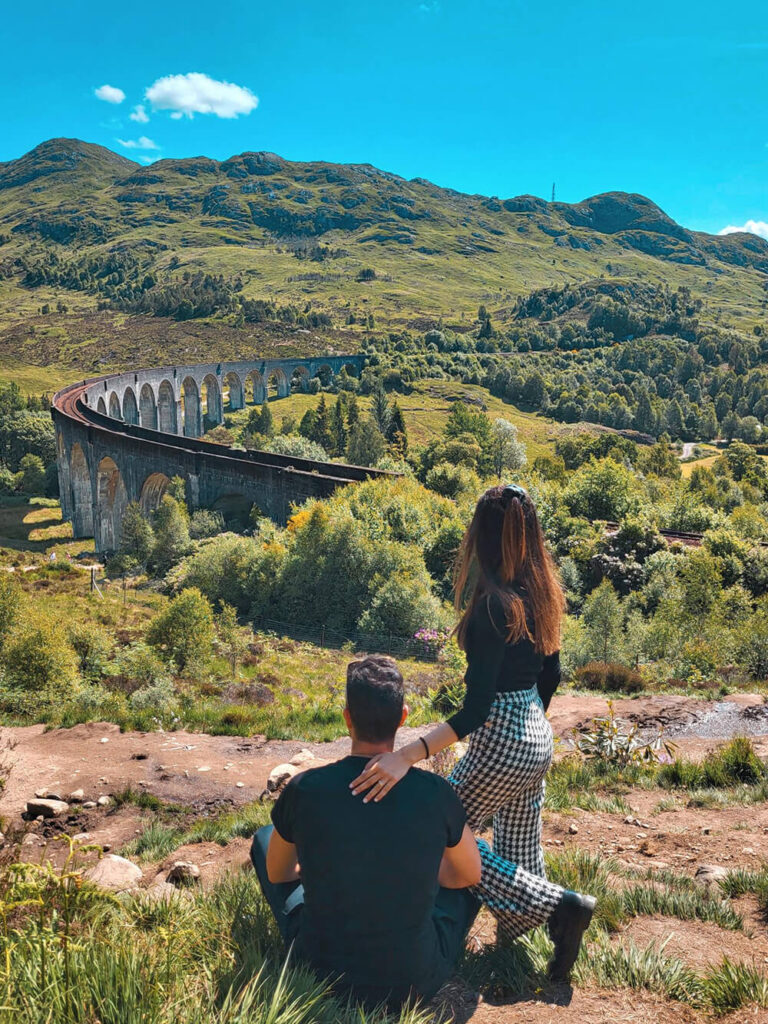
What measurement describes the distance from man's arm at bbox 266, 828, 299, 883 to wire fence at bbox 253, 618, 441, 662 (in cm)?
1784

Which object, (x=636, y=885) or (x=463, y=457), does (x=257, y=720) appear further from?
(x=463, y=457)

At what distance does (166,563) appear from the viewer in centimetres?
3591

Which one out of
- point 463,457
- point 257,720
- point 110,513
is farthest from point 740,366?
point 257,720

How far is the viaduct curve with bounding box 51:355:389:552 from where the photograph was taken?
34594 mm

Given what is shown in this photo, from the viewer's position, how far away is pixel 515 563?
3.30m

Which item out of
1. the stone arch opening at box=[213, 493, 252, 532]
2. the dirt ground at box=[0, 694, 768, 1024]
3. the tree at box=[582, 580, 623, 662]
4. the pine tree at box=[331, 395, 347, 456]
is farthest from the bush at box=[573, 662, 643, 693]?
the pine tree at box=[331, 395, 347, 456]

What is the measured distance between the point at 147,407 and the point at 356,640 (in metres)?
56.9

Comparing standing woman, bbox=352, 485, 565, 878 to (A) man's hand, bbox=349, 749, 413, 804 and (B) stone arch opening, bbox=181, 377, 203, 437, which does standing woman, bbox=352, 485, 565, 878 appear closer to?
(A) man's hand, bbox=349, 749, 413, 804

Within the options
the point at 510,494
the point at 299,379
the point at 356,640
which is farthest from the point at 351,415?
the point at 510,494

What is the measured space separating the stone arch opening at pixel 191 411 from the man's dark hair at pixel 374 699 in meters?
81.5

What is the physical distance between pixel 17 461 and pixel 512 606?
68.0 metres

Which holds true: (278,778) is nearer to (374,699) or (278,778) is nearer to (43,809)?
(43,809)

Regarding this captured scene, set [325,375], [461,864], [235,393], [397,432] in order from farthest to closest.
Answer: [325,375] < [235,393] < [397,432] < [461,864]

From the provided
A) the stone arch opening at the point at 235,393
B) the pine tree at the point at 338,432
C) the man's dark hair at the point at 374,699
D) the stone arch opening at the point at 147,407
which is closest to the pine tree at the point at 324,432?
the pine tree at the point at 338,432
